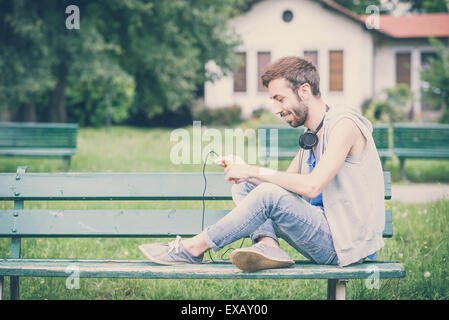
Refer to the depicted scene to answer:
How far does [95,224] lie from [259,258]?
1.12 metres

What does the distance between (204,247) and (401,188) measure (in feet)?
18.7

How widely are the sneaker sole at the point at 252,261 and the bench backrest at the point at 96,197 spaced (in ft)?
2.12

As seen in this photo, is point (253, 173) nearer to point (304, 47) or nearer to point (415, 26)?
point (304, 47)

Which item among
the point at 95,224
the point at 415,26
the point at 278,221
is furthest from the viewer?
the point at 415,26

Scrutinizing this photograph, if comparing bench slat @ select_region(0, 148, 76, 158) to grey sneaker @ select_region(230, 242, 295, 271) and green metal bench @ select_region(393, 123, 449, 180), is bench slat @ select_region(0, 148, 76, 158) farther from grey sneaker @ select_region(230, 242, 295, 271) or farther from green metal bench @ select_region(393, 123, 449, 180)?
grey sneaker @ select_region(230, 242, 295, 271)

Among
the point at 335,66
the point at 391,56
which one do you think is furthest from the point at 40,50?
the point at 391,56

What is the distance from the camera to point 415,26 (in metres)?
26.3

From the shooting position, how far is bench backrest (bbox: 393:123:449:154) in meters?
9.46

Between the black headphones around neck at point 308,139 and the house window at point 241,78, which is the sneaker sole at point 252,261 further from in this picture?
the house window at point 241,78

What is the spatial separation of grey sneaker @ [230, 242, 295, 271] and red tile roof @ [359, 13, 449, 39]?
75.5 feet

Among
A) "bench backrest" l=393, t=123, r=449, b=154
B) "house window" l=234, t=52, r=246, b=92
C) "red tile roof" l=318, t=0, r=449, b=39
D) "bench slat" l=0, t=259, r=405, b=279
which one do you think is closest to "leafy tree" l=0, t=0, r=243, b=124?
"house window" l=234, t=52, r=246, b=92

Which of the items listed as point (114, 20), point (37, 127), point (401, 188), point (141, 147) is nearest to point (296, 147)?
point (401, 188)

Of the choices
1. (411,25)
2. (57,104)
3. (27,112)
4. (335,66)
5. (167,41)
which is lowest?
(27,112)

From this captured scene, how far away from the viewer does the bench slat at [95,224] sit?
367cm
